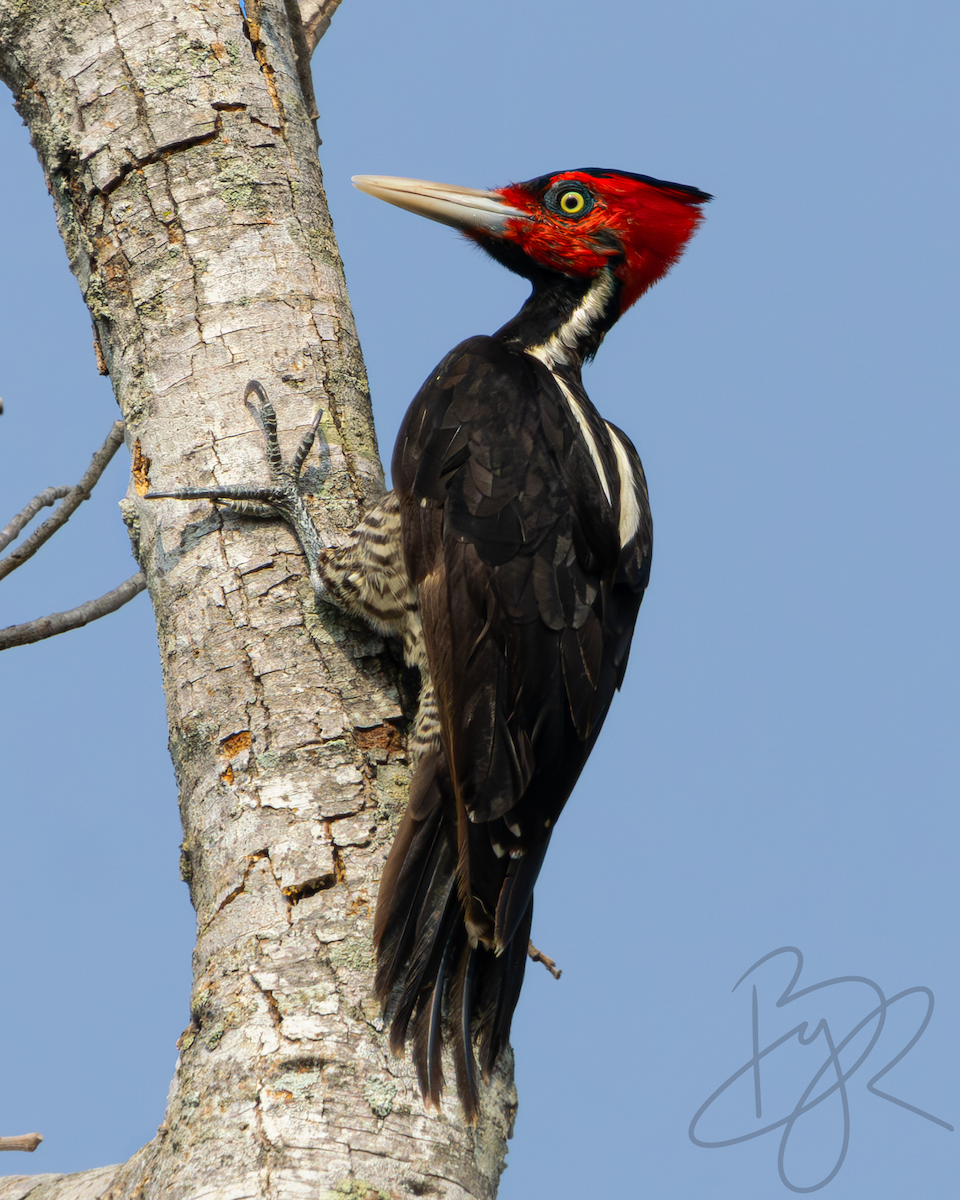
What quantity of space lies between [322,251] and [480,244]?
2.80ft

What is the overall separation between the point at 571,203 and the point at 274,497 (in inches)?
61.2

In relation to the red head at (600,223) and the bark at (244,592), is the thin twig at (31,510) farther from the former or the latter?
the red head at (600,223)

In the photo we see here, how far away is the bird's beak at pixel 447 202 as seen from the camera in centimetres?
320

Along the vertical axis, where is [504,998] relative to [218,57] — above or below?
below

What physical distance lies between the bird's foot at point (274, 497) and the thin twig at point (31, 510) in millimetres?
330

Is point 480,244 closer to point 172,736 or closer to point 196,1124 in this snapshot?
point 172,736

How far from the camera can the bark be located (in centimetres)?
172

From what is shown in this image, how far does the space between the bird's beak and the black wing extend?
57cm

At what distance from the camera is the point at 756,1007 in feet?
10.4

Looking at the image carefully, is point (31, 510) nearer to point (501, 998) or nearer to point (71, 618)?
point (71, 618)

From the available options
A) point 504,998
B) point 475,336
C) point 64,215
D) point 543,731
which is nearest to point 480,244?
point 475,336

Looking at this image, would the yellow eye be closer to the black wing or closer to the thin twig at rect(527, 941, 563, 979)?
the black wing

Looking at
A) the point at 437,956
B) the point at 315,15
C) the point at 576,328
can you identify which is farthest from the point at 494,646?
the point at 315,15

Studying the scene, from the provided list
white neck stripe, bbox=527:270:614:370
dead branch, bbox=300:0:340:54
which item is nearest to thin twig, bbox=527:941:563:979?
white neck stripe, bbox=527:270:614:370
